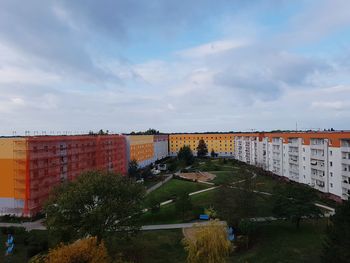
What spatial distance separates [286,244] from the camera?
33875 millimetres

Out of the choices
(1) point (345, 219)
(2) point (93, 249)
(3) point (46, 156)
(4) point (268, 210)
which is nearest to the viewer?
(2) point (93, 249)

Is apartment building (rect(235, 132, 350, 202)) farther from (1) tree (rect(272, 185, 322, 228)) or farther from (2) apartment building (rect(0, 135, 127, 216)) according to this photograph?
(2) apartment building (rect(0, 135, 127, 216))

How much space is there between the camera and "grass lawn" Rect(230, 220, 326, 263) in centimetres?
3067

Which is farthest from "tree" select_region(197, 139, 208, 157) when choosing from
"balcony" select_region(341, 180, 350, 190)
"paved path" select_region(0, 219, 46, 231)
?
"paved path" select_region(0, 219, 46, 231)

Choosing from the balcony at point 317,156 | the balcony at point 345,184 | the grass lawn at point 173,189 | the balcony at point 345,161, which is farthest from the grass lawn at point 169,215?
the balcony at point 317,156

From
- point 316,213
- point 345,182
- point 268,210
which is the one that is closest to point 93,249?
point 316,213

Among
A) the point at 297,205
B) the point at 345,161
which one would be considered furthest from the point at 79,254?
the point at 345,161

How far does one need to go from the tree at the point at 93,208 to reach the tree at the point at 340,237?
57.4 ft

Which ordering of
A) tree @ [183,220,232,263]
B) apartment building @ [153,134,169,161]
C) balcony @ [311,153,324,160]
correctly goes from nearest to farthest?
tree @ [183,220,232,263] < balcony @ [311,153,324,160] < apartment building @ [153,134,169,161]

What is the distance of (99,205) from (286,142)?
2246 inches

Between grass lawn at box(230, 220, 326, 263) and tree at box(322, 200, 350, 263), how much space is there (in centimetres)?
645

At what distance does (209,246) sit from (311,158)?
146 feet

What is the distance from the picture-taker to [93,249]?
61.8 feet

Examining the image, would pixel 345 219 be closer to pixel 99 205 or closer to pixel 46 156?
pixel 99 205
